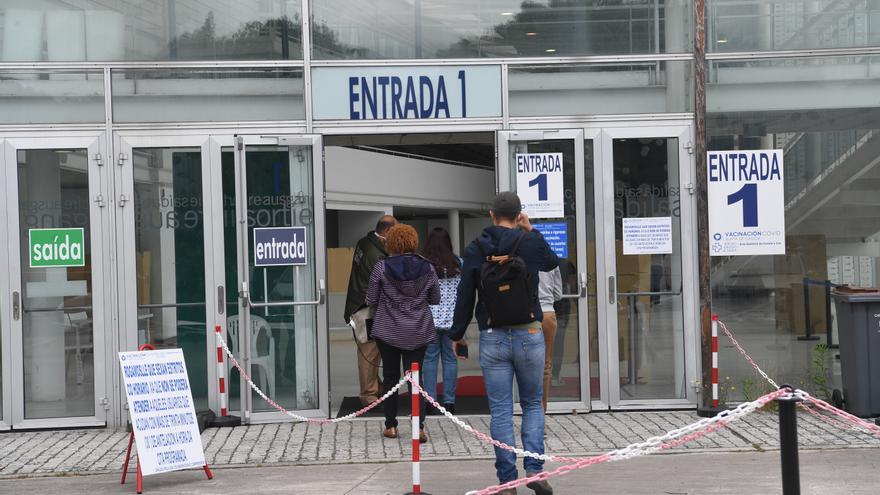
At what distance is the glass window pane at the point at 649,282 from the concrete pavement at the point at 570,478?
215 cm

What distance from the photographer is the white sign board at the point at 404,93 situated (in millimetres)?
10953

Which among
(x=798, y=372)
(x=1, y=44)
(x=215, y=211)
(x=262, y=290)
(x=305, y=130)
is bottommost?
(x=798, y=372)

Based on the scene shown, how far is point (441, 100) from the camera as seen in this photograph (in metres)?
11.0

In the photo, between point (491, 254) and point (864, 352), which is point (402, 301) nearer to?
point (491, 254)

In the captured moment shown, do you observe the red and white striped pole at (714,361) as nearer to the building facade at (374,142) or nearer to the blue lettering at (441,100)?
the building facade at (374,142)

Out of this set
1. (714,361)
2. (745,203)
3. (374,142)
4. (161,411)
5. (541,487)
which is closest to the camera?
(541,487)

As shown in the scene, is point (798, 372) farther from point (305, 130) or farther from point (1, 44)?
point (1, 44)

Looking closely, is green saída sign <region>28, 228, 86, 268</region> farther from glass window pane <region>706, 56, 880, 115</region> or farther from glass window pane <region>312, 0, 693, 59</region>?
glass window pane <region>706, 56, 880, 115</region>

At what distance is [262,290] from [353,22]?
104 inches

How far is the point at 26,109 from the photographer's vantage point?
35.5ft

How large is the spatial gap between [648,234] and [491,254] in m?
3.95

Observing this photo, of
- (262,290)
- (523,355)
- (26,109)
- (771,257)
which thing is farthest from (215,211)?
(771,257)

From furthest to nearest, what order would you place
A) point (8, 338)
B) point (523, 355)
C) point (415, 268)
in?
point (8, 338) < point (415, 268) < point (523, 355)

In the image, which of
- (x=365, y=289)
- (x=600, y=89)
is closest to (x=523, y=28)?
(x=600, y=89)
